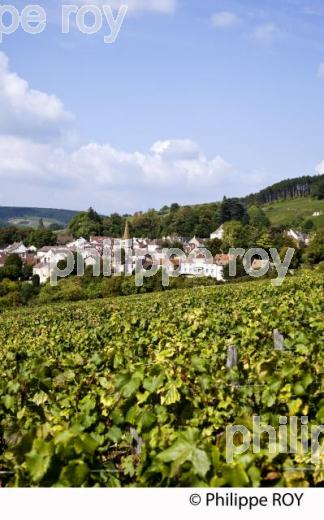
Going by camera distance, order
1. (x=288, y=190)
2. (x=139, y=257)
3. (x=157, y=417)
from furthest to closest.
→ (x=288, y=190) → (x=139, y=257) → (x=157, y=417)

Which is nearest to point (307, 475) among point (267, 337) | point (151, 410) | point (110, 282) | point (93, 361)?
point (151, 410)

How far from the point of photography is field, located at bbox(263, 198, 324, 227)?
387 feet

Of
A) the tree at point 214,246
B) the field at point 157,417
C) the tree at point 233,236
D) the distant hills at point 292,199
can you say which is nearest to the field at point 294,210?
the distant hills at point 292,199

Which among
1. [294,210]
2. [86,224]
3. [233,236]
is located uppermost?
[294,210]

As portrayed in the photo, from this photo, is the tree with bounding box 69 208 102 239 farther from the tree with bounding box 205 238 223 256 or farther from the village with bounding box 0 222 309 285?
the tree with bounding box 205 238 223 256

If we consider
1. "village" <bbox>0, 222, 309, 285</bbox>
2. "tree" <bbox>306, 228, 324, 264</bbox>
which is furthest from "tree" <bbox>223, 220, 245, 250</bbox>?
"tree" <bbox>306, 228, 324, 264</bbox>

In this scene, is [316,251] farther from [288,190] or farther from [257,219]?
[288,190]

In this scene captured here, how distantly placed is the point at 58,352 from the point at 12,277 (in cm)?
7080

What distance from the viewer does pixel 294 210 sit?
128375 millimetres

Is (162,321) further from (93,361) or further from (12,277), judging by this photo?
(12,277)

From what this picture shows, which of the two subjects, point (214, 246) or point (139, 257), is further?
point (214, 246)

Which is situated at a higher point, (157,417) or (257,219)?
(257,219)

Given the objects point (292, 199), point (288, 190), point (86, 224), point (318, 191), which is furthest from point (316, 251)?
point (288, 190)
